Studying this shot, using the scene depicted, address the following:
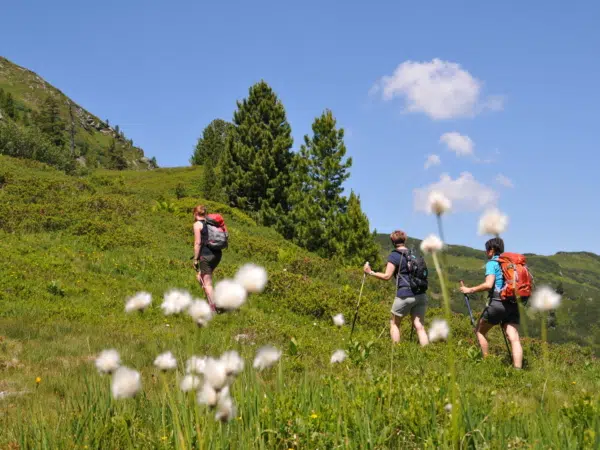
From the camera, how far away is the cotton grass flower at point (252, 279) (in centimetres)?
159

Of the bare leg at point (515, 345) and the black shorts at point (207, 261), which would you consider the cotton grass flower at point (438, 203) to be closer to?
the bare leg at point (515, 345)

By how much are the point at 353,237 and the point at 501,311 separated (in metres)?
24.8

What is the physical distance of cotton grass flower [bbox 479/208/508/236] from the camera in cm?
160

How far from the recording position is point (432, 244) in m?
1.47

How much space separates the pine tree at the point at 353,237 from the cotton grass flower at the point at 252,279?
30195 mm

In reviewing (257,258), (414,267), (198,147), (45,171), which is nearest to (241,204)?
(45,171)

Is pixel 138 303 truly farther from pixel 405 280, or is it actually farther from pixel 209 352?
pixel 405 280

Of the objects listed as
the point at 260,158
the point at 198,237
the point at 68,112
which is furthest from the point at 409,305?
the point at 68,112

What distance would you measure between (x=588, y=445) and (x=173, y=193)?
45.1 meters

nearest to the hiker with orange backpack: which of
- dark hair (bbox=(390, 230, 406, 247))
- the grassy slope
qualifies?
the grassy slope

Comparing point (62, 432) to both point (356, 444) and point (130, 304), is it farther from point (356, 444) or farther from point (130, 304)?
point (356, 444)

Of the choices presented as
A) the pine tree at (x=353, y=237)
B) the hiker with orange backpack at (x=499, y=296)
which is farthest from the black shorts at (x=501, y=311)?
the pine tree at (x=353, y=237)

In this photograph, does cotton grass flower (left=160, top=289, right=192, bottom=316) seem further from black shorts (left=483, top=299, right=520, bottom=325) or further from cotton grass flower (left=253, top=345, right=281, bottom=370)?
black shorts (left=483, top=299, right=520, bottom=325)

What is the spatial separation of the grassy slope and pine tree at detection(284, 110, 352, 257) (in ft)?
22.6
